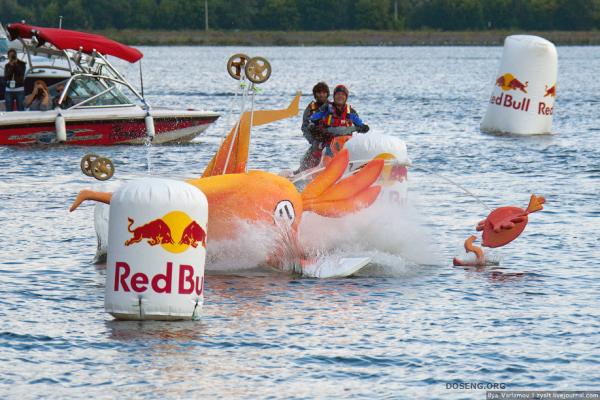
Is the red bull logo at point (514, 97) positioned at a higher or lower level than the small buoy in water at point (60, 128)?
higher

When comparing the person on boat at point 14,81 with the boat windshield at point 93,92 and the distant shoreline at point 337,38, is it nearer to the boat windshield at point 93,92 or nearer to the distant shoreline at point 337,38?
the boat windshield at point 93,92

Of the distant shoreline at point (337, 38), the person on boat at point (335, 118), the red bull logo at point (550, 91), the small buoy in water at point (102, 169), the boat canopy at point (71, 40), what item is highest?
the boat canopy at point (71, 40)

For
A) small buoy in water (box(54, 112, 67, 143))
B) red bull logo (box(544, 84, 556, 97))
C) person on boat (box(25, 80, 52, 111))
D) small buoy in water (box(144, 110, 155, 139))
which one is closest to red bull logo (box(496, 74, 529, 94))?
red bull logo (box(544, 84, 556, 97))

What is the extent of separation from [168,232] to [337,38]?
15355cm

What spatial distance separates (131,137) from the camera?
29797 mm

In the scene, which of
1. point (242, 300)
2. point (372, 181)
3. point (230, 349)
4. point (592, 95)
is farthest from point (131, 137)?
point (592, 95)

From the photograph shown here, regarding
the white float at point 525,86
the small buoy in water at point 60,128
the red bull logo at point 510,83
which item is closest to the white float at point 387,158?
the small buoy in water at point 60,128

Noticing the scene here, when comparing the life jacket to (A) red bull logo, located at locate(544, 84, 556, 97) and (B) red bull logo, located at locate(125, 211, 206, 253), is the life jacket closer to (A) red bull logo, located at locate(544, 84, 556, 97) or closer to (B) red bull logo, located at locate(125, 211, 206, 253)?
(B) red bull logo, located at locate(125, 211, 206, 253)

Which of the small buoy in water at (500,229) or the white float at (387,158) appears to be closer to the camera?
the small buoy in water at (500,229)

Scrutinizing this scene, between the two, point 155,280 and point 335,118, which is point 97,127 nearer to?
point 335,118

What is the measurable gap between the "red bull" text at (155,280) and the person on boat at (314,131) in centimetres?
699

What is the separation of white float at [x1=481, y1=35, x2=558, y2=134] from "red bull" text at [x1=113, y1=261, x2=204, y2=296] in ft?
73.7

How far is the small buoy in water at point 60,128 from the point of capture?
1120 inches

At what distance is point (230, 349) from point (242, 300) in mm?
1936
